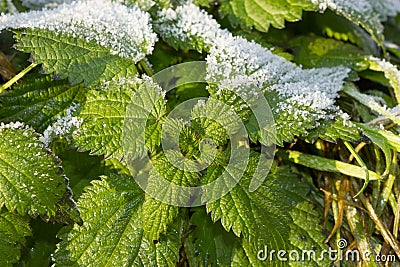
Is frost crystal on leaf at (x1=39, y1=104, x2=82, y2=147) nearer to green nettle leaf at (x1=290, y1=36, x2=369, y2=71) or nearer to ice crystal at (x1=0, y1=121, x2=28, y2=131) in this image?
ice crystal at (x1=0, y1=121, x2=28, y2=131)

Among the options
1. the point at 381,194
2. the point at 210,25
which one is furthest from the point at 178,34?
the point at 381,194

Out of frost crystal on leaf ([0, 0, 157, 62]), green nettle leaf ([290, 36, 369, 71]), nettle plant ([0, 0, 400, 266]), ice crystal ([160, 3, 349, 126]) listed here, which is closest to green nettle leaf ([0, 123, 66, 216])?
nettle plant ([0, 0, 400, 266])

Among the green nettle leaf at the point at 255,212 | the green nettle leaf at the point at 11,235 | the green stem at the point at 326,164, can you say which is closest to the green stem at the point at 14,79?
the green nettle leaf at the point at 11,235

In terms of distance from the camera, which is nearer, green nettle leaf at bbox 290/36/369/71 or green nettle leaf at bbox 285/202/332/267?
green nettle leaf at bbox 285/202/332/267

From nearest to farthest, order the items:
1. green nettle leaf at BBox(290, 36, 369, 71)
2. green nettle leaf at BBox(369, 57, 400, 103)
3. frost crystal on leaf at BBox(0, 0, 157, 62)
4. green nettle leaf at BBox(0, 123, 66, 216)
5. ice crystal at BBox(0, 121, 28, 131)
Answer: green nettle leaf at BBox(0, 123, 66, 216) < ice crystal at BBox(0, 121, 28, 131) < frost crystal on leaf at BBox(0, 0, 157, 62) < green nettle leaf at BBox(369, 57, 400, 103) < green nettle leaf at BBox(290, 36, 369, 71)

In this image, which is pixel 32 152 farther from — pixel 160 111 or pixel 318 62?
pixel 318 62

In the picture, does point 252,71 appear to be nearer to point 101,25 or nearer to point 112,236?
point 101,25

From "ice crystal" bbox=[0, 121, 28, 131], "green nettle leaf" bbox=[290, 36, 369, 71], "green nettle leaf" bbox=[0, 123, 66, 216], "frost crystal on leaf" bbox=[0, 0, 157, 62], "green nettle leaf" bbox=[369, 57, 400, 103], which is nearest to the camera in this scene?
"green nettle leaf" bbox=[0, 123, 66, 216]
